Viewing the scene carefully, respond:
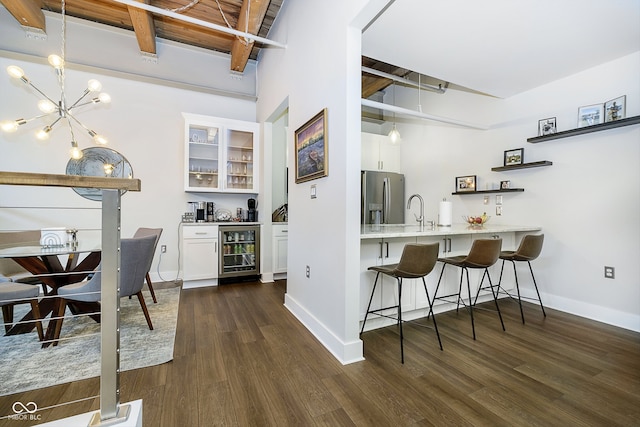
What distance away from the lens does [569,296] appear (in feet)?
9.78

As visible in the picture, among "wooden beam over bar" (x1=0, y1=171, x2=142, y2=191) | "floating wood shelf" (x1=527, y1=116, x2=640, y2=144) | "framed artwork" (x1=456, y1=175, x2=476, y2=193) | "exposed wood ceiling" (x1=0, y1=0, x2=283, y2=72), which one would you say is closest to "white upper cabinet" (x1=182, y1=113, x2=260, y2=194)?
"exposed wood ceiling" (x1=0, y1=0, x2=283, y2=72)

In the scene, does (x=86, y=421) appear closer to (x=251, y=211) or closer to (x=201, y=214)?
(x=201, y=214)

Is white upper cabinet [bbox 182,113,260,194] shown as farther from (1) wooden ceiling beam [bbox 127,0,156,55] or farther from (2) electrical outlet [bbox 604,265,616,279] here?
(2) electrical outlet [bbox 604,265,616,279]

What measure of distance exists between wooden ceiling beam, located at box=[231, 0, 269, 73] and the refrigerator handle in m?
2.93

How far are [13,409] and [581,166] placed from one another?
16.5 ft

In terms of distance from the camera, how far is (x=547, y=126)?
3135 mm

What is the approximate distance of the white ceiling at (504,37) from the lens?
207 centimetres

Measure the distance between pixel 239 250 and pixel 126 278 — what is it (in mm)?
1961

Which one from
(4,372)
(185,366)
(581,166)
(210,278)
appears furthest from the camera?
(210,278)

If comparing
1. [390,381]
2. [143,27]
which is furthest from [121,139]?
[390,381]

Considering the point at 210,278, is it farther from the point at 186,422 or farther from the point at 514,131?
the point at 514,131

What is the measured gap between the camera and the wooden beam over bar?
80 centimetres

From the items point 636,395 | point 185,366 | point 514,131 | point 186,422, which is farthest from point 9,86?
point 636,395

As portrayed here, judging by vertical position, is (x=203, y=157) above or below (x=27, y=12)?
below
